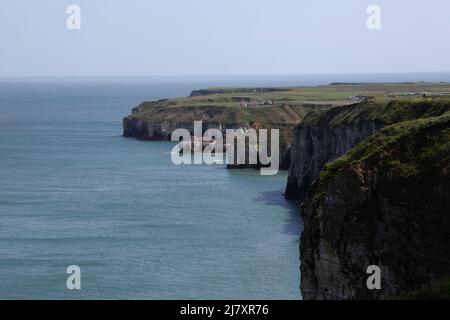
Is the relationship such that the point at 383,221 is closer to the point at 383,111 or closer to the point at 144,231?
the point at 144,231

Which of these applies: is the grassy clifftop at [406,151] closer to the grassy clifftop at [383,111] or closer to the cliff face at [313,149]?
the grassy clifftop at [383,111]

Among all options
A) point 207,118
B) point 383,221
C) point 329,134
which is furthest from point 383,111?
point 207,118

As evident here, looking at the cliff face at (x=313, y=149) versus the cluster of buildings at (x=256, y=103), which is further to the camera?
the cluster of buildings at (x=256, y=103)

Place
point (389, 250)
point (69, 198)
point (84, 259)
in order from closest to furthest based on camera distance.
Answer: point (389, 250)
point (84, 259)
point (69, 198)

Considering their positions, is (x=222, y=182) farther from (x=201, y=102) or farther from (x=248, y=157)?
(x=201, y=102)

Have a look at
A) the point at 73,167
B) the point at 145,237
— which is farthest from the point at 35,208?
the point at 73,167

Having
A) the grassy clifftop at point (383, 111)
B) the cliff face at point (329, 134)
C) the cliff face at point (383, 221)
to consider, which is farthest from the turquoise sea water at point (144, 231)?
the cliff face at point (383, 221)
